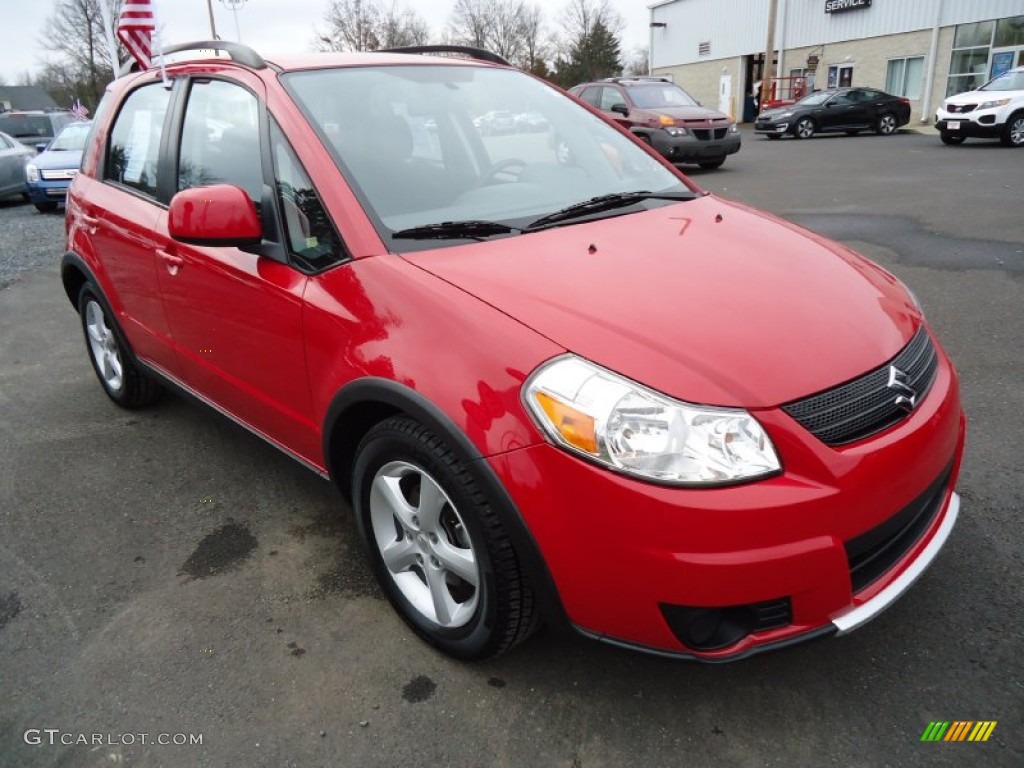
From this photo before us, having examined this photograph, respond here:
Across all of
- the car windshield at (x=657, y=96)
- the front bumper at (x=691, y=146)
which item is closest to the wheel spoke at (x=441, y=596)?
the front bumper at (x=691, y=146)

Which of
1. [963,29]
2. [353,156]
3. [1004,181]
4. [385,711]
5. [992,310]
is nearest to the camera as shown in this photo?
[385,711]

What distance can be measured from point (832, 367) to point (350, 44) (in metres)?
52.0

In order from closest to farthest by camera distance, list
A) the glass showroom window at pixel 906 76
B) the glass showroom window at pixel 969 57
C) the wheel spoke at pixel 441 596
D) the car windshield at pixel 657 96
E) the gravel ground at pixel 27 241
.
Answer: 1. the wheel spoke at pixel 441 596
2. the gravel ground at pixel 27 241
3. the car windshield at pixel 657 96
4. the glass showroom window at pixel 969 57
5. the glass showroom window at pixel 906 76

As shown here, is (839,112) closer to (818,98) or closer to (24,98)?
(818,98)

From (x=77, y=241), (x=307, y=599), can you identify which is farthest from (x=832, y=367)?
(x=77, y=241)

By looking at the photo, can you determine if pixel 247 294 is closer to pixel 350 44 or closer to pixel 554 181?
pixel 554 181

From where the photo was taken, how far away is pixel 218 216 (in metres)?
2.45

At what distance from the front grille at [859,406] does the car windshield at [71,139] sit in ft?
49.4

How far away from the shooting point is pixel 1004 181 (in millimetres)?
11539

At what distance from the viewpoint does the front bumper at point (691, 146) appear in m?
14.1

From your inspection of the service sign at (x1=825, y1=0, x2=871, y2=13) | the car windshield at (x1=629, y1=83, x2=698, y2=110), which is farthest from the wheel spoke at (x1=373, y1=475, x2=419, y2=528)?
the service sign at (x1=825, y1=0, x2=871, y2=13)

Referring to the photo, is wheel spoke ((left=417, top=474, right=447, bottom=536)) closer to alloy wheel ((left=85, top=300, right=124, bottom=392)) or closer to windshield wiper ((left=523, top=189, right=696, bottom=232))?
windshield wiper ((left=523, top=189, right=696, bottom=232))

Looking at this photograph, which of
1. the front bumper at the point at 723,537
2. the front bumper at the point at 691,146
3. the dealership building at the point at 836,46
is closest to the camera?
the front bumper at the point at 723,537

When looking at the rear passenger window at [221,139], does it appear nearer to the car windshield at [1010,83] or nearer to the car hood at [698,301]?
the car hood at [698,301]
